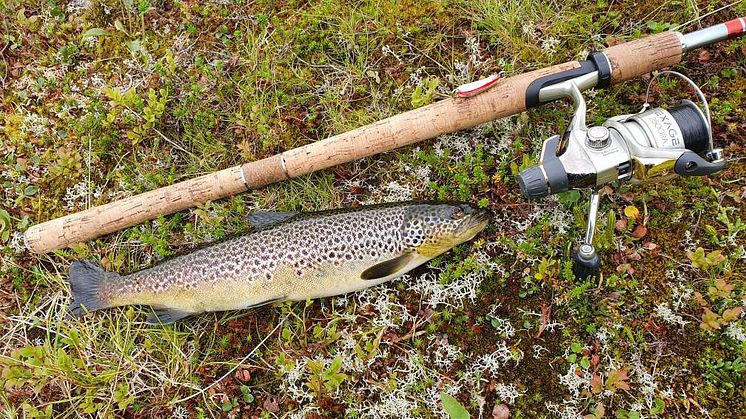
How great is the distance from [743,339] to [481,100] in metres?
2.14

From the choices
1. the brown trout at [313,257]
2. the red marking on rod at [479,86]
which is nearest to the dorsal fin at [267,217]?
the brown trout at [313,257]

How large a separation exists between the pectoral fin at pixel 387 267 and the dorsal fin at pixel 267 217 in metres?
0.67

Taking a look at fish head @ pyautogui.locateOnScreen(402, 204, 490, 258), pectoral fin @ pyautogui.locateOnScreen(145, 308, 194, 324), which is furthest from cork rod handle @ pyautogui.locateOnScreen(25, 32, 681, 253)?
pectoral fin @ pyautogui.locateOnScreen(145, 308, 194, 324)

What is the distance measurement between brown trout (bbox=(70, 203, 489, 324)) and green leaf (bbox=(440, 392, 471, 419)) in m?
0.85

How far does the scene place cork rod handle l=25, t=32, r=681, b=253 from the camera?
141 inches

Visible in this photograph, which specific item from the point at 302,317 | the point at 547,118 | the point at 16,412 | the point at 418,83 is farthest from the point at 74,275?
the point at 547,118

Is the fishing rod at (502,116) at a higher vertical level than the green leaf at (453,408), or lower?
higher

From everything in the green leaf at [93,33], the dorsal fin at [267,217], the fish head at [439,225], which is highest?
the green leaf at [93,33]

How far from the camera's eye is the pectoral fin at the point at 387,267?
3.74m

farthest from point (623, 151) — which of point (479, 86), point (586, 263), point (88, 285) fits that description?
point (88, 285)

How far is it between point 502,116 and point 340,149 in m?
1.10

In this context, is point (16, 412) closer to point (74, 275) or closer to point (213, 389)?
point (74, 275)

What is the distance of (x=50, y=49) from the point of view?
190 inches

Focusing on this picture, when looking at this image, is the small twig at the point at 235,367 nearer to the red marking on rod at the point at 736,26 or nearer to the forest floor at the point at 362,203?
the forest floor at the point at 362,203
